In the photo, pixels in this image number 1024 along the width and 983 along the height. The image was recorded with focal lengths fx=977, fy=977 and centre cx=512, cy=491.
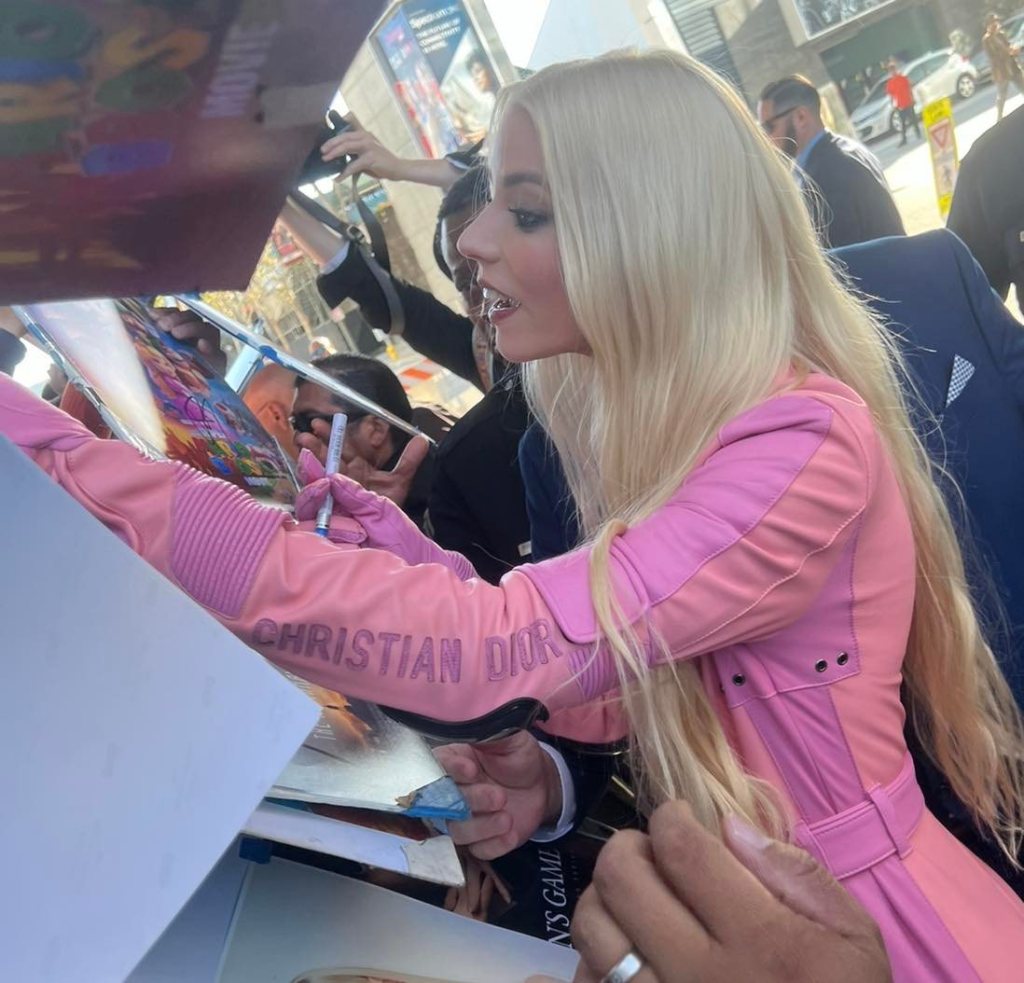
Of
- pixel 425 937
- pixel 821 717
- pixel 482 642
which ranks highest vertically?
pixel 482 642

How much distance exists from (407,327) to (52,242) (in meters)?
2.07

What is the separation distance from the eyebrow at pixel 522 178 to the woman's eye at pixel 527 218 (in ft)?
0.10

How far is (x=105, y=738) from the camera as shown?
414 millimetres

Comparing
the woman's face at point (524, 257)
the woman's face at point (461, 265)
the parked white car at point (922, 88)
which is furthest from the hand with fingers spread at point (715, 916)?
the parked white car at point (922, 88)

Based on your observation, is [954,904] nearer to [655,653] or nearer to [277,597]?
[655,653]

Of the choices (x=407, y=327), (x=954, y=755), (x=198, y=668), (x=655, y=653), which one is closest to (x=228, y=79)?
(x=198, y=668)

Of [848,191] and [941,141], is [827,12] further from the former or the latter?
[848,191]

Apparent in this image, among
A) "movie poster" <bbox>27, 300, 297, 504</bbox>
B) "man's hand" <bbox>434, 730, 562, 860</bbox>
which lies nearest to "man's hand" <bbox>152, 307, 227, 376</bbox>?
"movie poster" <bbox>27, 300, 297, 504</bbox>

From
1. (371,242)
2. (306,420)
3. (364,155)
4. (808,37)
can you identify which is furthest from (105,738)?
(808,37)

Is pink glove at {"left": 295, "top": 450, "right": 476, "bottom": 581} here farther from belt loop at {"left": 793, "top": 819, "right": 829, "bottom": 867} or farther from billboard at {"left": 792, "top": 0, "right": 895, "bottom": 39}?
billboard at {"left": 792, "top": 0, "right": 895, "bottom": 39}

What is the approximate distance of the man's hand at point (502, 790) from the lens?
0.89 m

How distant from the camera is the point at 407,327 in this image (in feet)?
8.30

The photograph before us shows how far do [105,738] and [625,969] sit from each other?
335 millimetres

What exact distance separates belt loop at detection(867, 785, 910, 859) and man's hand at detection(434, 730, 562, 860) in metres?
0.32
